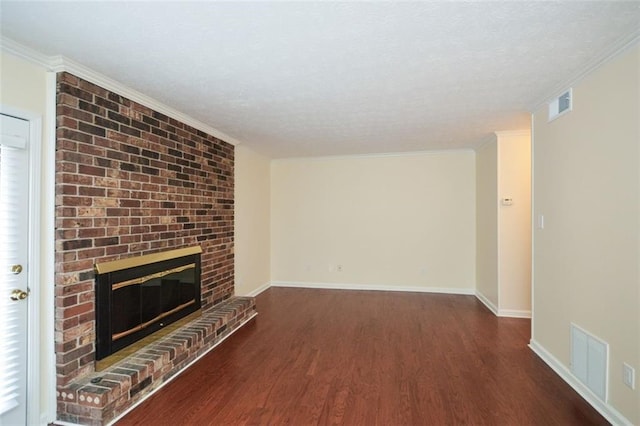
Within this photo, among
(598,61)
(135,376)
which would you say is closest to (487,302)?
(598,61)

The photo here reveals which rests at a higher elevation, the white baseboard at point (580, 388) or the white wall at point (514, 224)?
the white wall at point (514, 224)

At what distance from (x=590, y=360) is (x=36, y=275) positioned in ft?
12.6

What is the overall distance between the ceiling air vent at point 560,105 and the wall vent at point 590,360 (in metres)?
1.73

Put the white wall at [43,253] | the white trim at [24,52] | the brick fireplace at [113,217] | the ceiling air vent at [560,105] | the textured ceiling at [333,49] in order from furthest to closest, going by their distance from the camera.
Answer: the ceiling air vent at [560,105] < the brick fireplace at [113,217] < the white wall at [43,253] < the white trim at [24,52] < the textured ceiling at [333,49]

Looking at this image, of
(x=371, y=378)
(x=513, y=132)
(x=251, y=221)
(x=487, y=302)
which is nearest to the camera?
(x=371, y=378)

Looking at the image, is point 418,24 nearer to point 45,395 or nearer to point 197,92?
point 197,92

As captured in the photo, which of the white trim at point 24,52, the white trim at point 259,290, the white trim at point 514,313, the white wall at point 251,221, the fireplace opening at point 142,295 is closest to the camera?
the white trim at point 24,52

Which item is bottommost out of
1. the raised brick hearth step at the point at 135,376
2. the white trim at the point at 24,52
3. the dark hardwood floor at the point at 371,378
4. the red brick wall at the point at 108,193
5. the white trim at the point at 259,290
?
the dark hardwood floor at the point at 371,378

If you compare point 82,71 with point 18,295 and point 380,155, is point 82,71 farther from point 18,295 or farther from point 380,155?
point 380,155

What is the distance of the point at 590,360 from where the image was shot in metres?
2.27

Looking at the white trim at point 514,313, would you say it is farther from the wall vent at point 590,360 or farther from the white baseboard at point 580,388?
the wall vent at point 590,360

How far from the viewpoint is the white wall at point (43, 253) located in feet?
6.61

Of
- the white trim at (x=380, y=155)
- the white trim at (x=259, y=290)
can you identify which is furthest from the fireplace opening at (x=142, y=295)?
the white trim at (x=380, y=155)

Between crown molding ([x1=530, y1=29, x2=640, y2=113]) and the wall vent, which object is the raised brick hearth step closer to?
the wall vent
